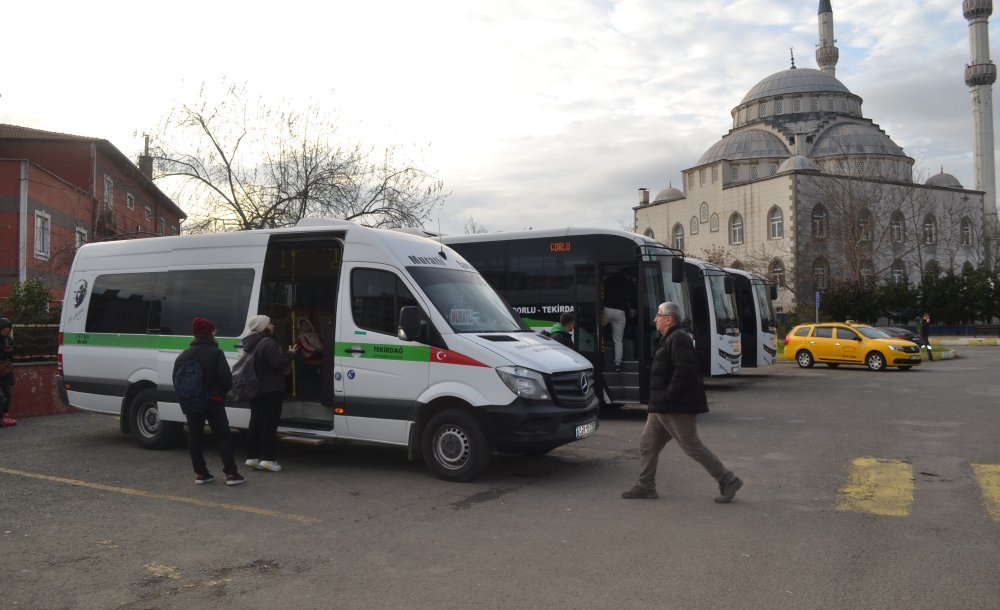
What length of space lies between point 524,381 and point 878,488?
363 cm

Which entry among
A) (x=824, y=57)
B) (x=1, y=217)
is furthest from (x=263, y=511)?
(x=824, y=57)

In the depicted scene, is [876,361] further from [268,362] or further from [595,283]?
[268,362]

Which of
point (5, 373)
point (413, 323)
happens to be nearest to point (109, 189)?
point (5, 373)

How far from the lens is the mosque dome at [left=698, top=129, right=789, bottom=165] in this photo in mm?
77500

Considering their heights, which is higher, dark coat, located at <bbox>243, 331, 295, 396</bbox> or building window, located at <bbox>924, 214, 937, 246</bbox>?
building window, located at <bbox>924, 214, 937, 246</bbox>

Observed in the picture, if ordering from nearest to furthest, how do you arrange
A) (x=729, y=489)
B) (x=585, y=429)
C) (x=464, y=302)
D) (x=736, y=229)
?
(x=729, y=489) < (x=585, y=429) < (x=464, y=302) < (x=736, y=229)

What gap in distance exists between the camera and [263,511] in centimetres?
706

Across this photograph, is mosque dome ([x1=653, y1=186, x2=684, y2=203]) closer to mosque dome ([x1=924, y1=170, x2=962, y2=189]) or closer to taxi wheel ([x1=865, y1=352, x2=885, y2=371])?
mosque dome ([x1=924, y1=170, x2=962, y2=189])

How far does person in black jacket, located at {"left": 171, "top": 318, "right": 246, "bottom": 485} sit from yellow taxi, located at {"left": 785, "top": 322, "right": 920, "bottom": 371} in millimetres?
22794

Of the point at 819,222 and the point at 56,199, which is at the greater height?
the point at 819,222

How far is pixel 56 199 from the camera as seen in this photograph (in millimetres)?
31328

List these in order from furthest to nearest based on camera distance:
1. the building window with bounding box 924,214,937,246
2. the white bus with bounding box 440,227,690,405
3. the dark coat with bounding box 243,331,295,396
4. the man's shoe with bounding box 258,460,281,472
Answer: the building window with bounding box 924,214,937,246 → the white bus with bounding box 440,227,690,405 → the man's shoe with bounding box 258,460,281,472 → the dark coat with bounding box 243,331,295,396

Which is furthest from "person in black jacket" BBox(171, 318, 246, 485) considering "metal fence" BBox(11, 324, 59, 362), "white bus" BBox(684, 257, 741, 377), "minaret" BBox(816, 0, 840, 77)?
"minaret" BBox(816, 0, 840, 77)

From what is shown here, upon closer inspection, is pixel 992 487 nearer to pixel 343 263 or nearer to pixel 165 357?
pixel 343 263
